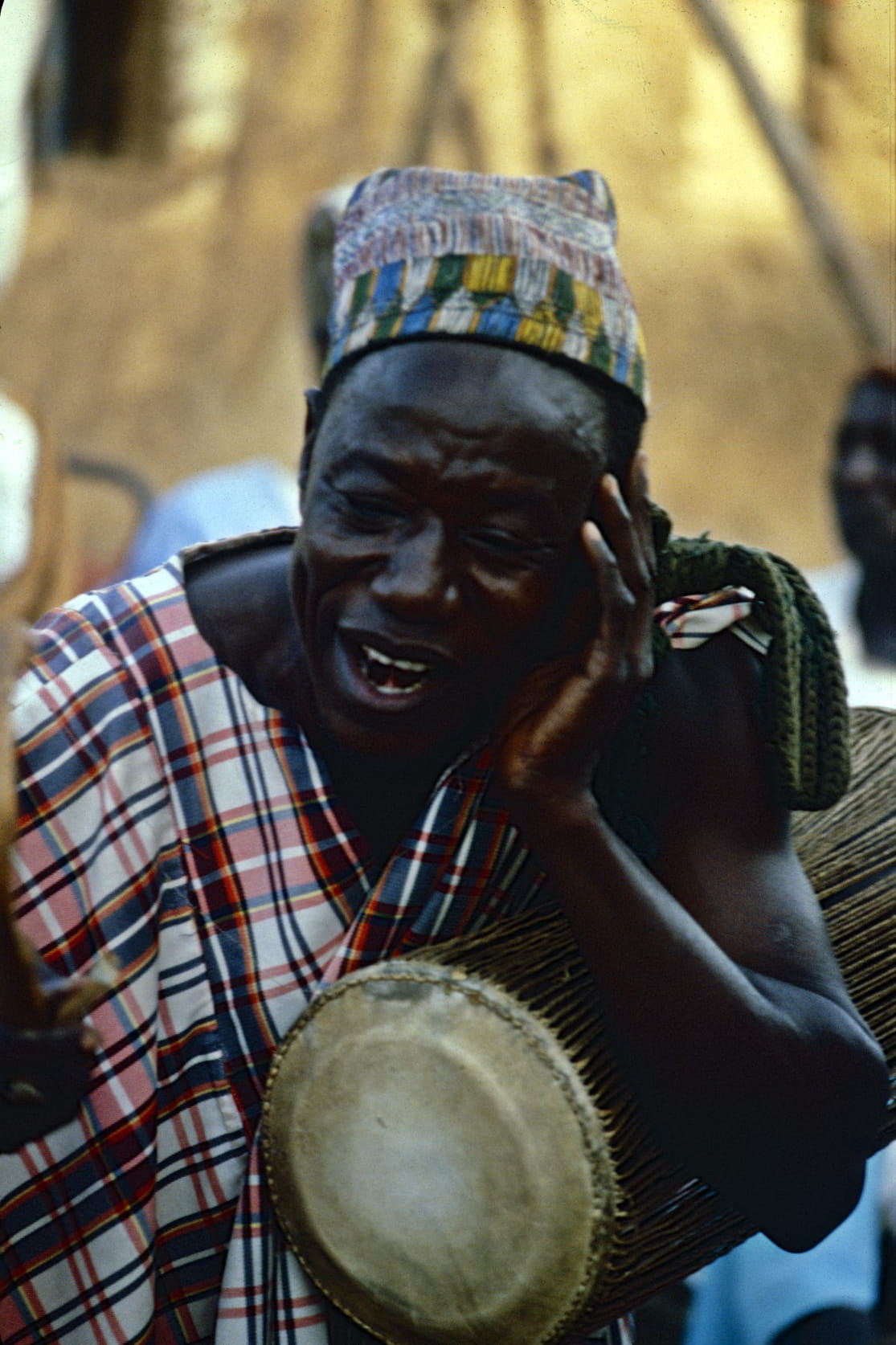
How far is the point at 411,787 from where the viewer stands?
2.37 meters

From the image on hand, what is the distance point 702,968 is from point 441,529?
0.60 metres

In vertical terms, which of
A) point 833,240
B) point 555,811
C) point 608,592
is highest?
point 833,240

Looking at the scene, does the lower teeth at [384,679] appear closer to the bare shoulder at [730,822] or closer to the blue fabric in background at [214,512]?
the bare shoulder at [730,822]

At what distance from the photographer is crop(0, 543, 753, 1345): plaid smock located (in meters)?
2.24

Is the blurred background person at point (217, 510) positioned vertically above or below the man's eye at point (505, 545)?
below

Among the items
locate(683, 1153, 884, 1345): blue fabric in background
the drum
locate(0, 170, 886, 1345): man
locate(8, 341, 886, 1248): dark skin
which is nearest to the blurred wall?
locate(683, 1153, 884, 1345): blue fabric in background

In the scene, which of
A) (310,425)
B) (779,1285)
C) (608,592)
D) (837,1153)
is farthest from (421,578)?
(779,1285)

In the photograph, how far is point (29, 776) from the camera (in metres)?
2.24

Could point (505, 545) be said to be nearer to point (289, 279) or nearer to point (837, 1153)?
point (837, 1153)

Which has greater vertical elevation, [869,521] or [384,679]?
[384,679]

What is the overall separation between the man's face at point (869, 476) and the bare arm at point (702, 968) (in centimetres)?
280

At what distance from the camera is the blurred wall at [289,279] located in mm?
7457

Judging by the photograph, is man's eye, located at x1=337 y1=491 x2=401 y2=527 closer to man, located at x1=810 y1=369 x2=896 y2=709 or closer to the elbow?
the elbow

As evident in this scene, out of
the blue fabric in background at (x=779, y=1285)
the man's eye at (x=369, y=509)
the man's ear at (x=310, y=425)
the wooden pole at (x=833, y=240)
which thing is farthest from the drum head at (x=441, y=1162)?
the wooden pole at (x=833, y=240)
